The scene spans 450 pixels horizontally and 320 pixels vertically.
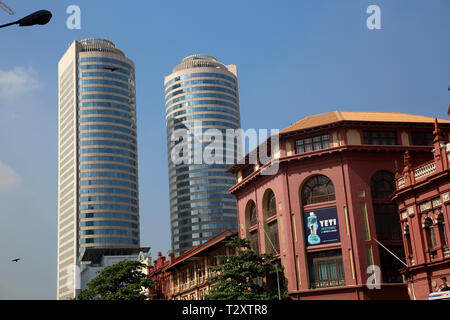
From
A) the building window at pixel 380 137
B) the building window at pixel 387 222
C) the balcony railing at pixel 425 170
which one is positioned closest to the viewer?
the balcony railing at pixel 425 170

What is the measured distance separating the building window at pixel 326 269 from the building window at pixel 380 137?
1336cm

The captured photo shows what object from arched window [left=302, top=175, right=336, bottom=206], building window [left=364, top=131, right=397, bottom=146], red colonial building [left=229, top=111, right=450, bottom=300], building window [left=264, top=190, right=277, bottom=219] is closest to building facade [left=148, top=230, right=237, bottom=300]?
building window [left=264, top=190, right=277, bottom=219]

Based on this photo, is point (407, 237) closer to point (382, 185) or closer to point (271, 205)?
point (382, 185)

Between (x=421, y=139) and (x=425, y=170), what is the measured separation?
64.6ft

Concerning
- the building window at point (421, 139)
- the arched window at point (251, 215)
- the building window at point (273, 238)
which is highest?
the building window at point (421, 139)

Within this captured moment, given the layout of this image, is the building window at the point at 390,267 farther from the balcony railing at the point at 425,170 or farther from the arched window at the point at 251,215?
the arched window at the point at 251,215

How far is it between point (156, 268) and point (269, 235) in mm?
48661

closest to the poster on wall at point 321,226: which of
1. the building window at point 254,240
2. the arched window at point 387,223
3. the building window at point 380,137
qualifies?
the arched window at point 387,223

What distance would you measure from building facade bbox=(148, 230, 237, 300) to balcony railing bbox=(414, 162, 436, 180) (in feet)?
103

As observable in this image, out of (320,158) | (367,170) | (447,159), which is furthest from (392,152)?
(447,159)

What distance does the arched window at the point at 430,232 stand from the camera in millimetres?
48609

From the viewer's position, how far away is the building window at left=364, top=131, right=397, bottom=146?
67312 mm
